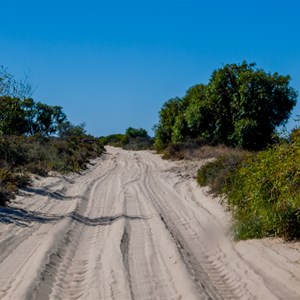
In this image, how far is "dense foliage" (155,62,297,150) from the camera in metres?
37.4

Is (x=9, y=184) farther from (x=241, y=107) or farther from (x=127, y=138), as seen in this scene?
(x=127, y=138)

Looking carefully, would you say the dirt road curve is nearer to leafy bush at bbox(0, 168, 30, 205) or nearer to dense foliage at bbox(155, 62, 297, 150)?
leafy bush at bbox(0, 168, 30, 205)

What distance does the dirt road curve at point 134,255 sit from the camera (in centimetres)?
823

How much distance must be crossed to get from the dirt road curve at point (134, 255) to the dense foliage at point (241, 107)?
19313mm

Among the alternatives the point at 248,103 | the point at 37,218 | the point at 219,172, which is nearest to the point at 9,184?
the point at 37,218

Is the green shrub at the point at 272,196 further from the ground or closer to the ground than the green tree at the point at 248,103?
closer to the ground

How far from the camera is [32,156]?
1266 inches

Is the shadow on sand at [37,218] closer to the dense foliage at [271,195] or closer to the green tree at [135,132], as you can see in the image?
the dense foliage at [271,195]

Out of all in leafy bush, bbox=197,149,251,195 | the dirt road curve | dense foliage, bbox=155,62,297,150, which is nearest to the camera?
the dirt road curve

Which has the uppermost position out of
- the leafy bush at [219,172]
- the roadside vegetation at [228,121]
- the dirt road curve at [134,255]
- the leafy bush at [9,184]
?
the roadside vegetation at [228,121]

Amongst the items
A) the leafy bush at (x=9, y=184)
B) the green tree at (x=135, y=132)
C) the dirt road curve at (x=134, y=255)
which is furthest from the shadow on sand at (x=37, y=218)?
the green tree at (x=135, y=132)

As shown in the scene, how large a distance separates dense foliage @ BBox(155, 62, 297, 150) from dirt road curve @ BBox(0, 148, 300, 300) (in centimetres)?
1931

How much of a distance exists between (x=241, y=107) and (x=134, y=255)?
28334mm

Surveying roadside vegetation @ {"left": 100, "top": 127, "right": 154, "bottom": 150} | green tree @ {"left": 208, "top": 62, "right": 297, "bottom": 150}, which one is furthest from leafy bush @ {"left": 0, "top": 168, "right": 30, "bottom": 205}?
roadside vegetation @ {"left": 100, "top": 127, "right": 154, "bottom": 150}
